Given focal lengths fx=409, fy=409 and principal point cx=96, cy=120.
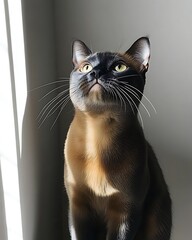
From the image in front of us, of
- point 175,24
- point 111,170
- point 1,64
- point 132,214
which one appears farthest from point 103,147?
point 175,24

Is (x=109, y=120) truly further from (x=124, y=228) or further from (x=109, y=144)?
(x=124, y=228)

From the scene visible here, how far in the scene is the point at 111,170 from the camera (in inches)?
32.5

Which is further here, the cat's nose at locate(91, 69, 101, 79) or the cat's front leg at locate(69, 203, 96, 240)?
the cat's front leg at locate(69, 203, 96, 240)

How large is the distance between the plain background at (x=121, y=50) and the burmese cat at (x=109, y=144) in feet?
0.47

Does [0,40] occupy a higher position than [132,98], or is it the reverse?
[0,40]

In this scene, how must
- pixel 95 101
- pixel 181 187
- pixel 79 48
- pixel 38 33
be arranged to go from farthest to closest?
pixel 181 187, pixel 38 33, pixel 79 48, pixel 95 101

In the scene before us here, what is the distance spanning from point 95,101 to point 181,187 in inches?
20.0

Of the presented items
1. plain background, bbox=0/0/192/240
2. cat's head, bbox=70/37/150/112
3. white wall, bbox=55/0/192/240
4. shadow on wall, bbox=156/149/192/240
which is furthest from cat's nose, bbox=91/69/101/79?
shadow on wall, bbox=156/149/192/240

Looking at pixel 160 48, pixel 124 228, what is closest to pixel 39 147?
pixel 124 228

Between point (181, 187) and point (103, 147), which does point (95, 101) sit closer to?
point (103, 147)

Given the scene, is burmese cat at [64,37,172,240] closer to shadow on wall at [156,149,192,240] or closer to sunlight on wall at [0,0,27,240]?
sunlight on wall at [0,0,27,240]

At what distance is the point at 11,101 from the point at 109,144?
0.22 meters

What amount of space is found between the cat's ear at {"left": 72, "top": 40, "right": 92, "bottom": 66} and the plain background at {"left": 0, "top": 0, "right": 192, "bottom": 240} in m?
0.12

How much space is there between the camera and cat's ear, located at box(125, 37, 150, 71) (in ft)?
2.76
